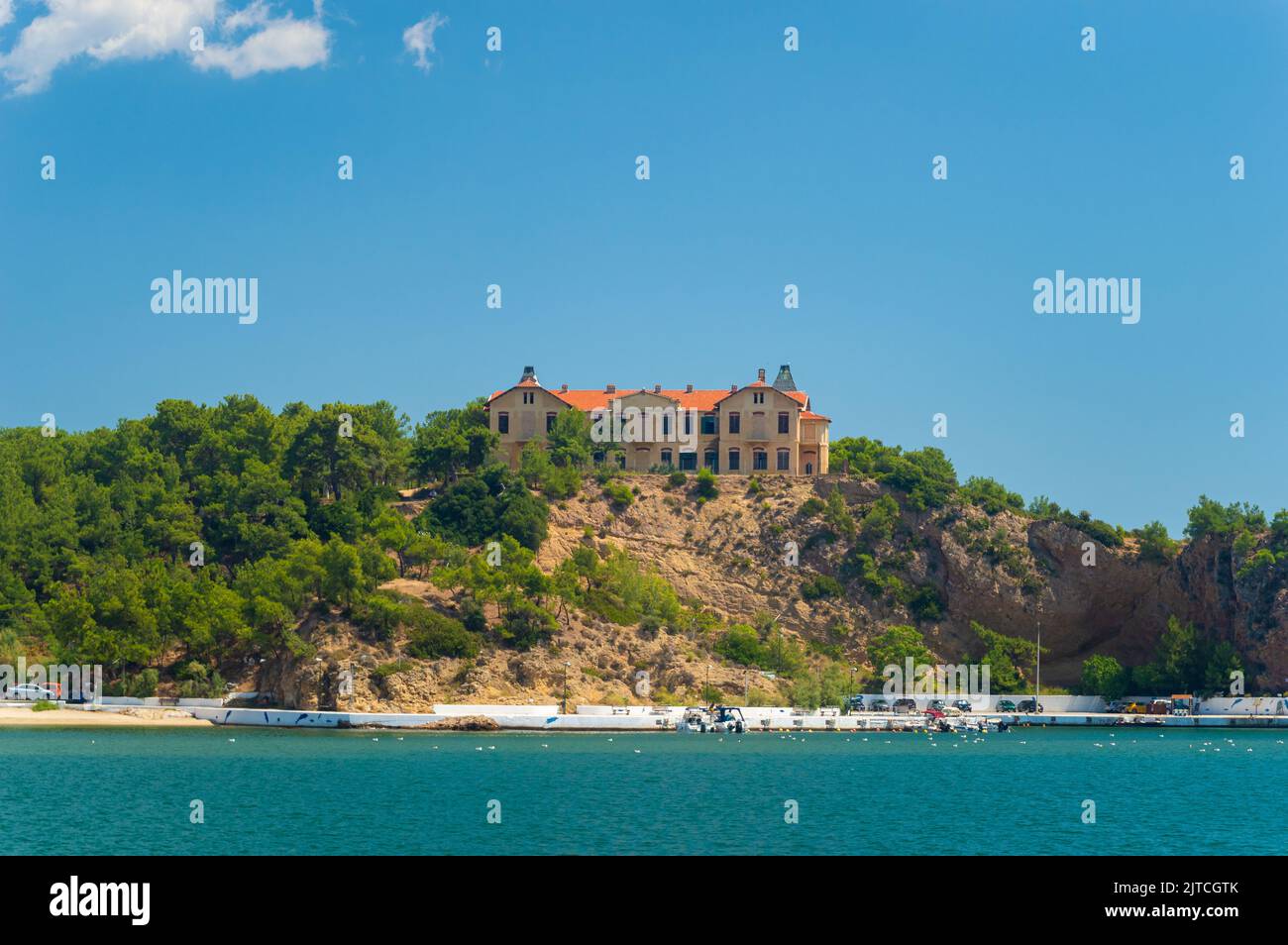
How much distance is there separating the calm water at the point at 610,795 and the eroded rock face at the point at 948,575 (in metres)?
28.3

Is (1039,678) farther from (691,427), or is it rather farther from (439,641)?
(439,641)

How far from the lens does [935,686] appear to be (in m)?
124

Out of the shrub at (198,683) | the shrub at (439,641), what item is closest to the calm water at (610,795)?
the shrub at (198,683)

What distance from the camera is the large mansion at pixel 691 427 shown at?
137875 mm

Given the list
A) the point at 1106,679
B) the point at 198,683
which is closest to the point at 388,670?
the point at 198,683

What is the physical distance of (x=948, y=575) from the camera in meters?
132

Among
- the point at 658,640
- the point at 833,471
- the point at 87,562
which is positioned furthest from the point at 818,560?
the point at 87,562

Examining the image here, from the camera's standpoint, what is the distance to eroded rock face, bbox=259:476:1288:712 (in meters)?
126

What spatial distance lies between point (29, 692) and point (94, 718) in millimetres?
8858

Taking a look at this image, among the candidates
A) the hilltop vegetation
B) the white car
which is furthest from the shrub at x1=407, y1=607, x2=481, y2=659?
the white car

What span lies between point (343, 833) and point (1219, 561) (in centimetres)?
9574

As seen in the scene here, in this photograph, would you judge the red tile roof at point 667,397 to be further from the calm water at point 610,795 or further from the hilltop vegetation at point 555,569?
the calm water at point 610,795
